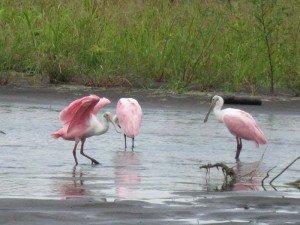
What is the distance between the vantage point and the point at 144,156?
12.6 metres

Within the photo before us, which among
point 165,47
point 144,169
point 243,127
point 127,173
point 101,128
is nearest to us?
point 127,173

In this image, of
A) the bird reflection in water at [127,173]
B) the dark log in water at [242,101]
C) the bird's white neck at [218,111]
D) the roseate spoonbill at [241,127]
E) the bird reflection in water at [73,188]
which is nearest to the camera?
the bird reflection in water at [73,188]

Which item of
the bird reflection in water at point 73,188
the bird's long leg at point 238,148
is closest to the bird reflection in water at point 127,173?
the bird reflection in water at point 73,188

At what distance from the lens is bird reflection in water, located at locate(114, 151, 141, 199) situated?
978 cm

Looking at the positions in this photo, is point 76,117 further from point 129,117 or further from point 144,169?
point 144,169

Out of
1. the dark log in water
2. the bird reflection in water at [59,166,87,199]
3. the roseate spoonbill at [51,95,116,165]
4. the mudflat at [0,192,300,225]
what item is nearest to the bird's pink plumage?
the roseate spoonbill at [51,95,116,165]

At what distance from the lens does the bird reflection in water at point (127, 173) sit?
9.78 m

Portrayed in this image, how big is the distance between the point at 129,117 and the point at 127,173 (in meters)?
2.62

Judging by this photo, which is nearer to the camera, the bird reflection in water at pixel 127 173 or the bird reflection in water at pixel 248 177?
the bird reflection in water at pixel 127 173

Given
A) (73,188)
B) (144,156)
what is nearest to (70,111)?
(144,156)

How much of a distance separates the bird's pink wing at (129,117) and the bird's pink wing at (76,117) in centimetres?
74

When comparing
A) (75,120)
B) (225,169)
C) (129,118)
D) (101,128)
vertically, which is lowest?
(129,118)

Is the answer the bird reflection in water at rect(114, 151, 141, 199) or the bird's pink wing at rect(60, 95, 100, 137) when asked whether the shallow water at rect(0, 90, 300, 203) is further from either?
the bird's pink wing at rect(60, 95, 100, 137)

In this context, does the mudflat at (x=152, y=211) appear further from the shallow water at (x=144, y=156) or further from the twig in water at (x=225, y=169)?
the twig in water at (x=225, y=169)
